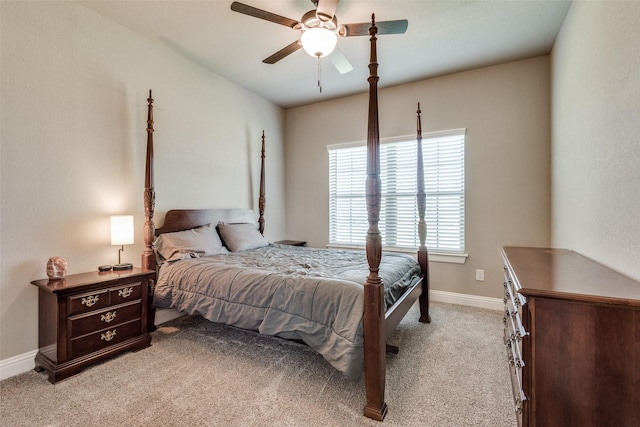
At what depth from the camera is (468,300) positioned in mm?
3473

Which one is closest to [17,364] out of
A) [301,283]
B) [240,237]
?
[240,237]

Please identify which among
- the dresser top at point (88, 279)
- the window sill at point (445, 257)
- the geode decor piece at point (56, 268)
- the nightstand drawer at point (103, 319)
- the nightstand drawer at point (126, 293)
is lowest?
the nightstand drawer at point (103, 319)

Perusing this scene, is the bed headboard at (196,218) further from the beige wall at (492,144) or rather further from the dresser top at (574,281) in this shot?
the dresser top at (574,281)

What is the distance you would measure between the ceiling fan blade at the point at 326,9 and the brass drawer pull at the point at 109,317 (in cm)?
267

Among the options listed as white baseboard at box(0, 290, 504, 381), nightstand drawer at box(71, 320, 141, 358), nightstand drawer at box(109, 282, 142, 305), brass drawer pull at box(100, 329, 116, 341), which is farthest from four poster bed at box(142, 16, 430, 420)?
white baseboard at box(0, 290, 504, 381)

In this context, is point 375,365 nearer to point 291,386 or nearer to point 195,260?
point 291,386

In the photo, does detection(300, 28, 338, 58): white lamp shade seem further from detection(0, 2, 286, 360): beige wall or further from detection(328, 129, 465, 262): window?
detection(328, 129, 465, 262): window

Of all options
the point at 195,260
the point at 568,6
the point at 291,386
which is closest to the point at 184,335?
the point at 195,260

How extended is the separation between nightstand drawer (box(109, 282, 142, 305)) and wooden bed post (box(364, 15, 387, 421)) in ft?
6.30

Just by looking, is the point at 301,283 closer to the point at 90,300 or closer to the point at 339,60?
the point at 90,300

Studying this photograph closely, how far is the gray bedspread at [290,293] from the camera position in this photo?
167cm

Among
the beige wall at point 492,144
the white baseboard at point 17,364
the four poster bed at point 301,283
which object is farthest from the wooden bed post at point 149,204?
Result: the beige wall at point 492,144

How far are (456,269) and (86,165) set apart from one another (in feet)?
13.1

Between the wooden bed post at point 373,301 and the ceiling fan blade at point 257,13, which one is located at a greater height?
the ceiling fan blade at point 257,13
